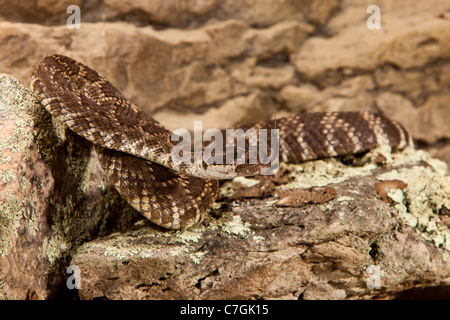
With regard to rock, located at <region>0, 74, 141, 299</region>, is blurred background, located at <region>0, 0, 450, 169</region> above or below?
above

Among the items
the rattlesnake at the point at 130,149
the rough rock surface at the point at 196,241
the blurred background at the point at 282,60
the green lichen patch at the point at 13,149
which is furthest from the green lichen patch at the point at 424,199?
the green lichen patch at the point at 13,149

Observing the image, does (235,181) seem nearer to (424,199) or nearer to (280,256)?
(280,256)

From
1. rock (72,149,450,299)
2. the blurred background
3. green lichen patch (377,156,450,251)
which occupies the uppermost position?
the blurred background

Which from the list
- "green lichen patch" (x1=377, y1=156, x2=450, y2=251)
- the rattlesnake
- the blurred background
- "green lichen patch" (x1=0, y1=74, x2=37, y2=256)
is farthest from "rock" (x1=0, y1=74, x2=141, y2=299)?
"green lichen patch" (x1=377, y1=156, x2=450, y2=251)

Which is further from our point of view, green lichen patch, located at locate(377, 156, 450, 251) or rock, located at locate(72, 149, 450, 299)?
green lichen patch, located at locate(377, 156, 450, 251)

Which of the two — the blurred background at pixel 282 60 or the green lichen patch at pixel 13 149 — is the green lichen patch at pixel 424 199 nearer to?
the blurred background at pixel 282 60

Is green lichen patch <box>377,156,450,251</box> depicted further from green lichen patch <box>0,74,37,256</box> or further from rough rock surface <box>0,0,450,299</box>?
green lichen patch <box>0,74,37,256</box>

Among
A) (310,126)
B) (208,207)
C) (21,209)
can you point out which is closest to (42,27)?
(21,209)
